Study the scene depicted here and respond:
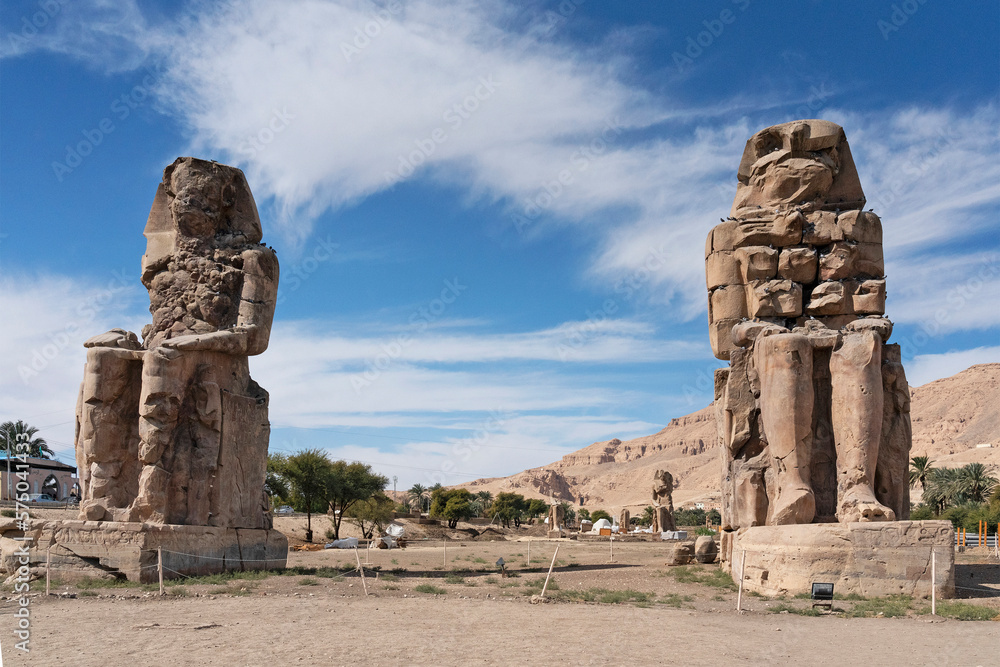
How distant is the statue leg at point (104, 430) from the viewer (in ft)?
28.3

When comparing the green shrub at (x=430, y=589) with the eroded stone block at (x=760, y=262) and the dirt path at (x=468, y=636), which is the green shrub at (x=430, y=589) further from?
the eroded stone block at (x=760, y=262)

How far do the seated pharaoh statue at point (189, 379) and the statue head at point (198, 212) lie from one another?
12 mm

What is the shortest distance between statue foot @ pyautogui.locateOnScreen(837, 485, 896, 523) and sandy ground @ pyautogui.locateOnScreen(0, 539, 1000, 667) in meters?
0.84

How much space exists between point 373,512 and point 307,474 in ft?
10.5

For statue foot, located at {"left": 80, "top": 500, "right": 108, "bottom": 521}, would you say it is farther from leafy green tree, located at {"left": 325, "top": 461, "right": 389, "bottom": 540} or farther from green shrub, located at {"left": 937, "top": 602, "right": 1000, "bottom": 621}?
leafy green tree, located at {"left": 325, "top": 461, "right": 389, "bottom": 540}

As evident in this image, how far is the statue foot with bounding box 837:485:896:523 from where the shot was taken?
6.93 metres

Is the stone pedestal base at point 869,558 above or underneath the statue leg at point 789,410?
underneath

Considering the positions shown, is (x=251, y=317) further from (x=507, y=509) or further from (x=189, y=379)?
(x=507, y=509)

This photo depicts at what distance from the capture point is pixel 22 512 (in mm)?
7523

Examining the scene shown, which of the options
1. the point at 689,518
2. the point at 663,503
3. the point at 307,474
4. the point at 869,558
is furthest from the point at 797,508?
the point at 689,518

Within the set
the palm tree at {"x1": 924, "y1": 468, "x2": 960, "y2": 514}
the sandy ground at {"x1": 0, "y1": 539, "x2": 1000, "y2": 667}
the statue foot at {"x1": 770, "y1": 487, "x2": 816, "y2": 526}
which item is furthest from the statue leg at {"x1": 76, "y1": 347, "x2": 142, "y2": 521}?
the palm tree at {"x1": 924, "y1": 468, "x2": 960, "y2": 514}

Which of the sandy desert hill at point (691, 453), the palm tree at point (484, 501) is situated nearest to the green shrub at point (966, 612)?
the palm tree at point (484, 501)

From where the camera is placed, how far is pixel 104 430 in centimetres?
868

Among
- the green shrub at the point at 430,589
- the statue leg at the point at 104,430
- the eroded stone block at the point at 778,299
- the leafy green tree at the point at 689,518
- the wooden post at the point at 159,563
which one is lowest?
the leafy green tree at the point at 689,518
